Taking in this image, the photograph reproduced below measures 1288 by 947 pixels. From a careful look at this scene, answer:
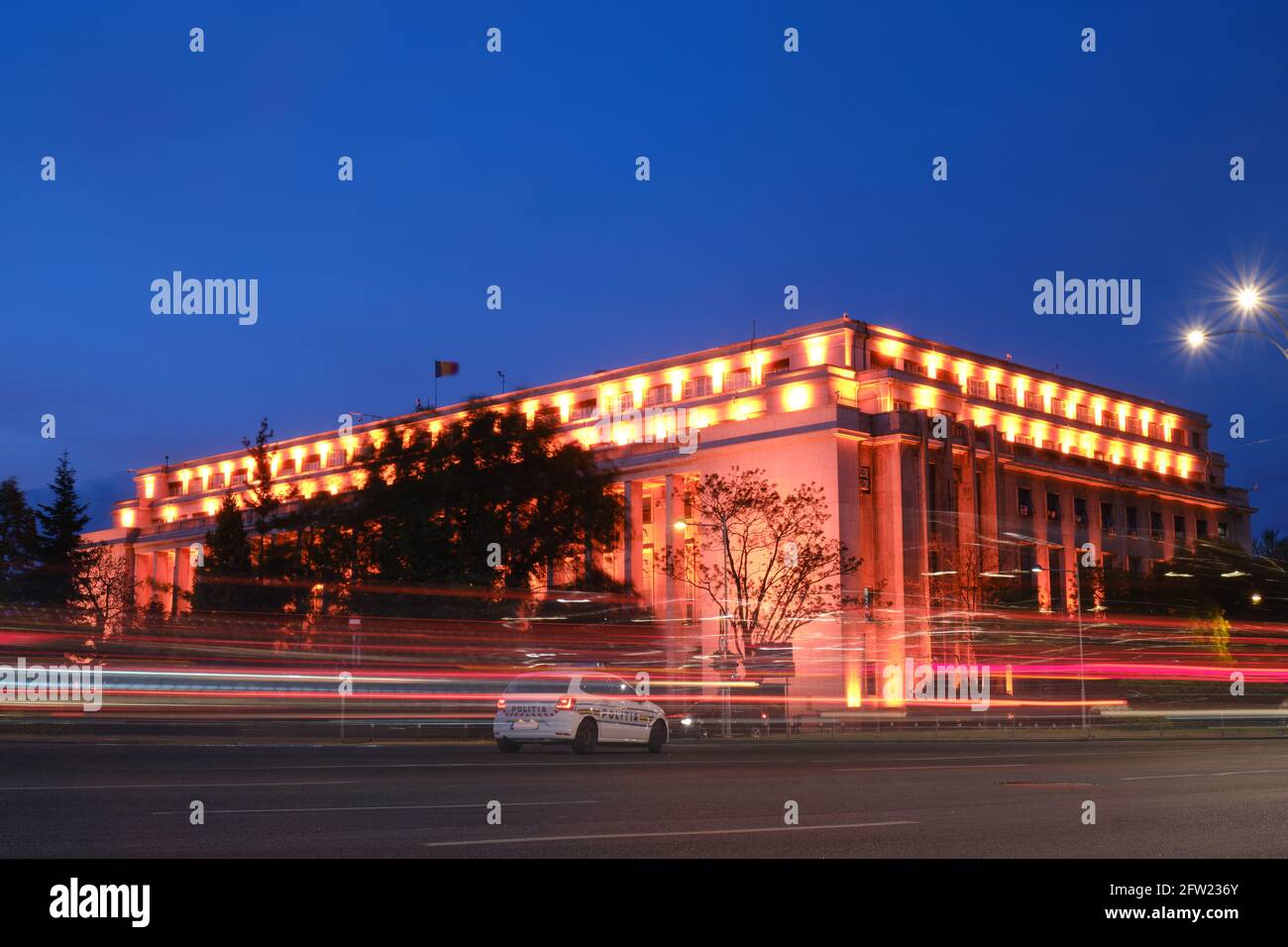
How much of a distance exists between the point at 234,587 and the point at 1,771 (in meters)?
42.6

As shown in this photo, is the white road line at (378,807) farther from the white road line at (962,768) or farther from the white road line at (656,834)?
the white road line at (962,768)

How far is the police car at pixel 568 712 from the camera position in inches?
1086

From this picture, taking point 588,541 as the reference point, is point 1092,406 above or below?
above

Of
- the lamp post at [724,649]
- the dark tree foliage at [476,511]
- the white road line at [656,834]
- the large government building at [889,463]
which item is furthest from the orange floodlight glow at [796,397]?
the white road line at [656,834]

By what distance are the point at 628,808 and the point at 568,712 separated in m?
14.2

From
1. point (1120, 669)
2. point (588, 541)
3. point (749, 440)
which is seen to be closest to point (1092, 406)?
point (749, 440)

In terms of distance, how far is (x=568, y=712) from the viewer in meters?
27.6

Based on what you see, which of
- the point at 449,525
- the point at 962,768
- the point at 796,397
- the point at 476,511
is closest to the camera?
the point at 962,768

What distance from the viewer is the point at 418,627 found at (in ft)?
159

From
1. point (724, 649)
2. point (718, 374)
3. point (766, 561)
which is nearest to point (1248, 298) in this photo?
point (724, 649)

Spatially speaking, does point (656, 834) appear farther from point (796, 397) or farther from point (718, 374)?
point (718, 374)

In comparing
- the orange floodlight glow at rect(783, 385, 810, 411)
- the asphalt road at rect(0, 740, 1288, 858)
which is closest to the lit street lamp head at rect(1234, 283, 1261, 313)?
the asphalt road at rect(0, 740, 1288, 858)

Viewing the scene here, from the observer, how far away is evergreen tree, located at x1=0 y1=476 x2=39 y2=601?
56.2 metres
